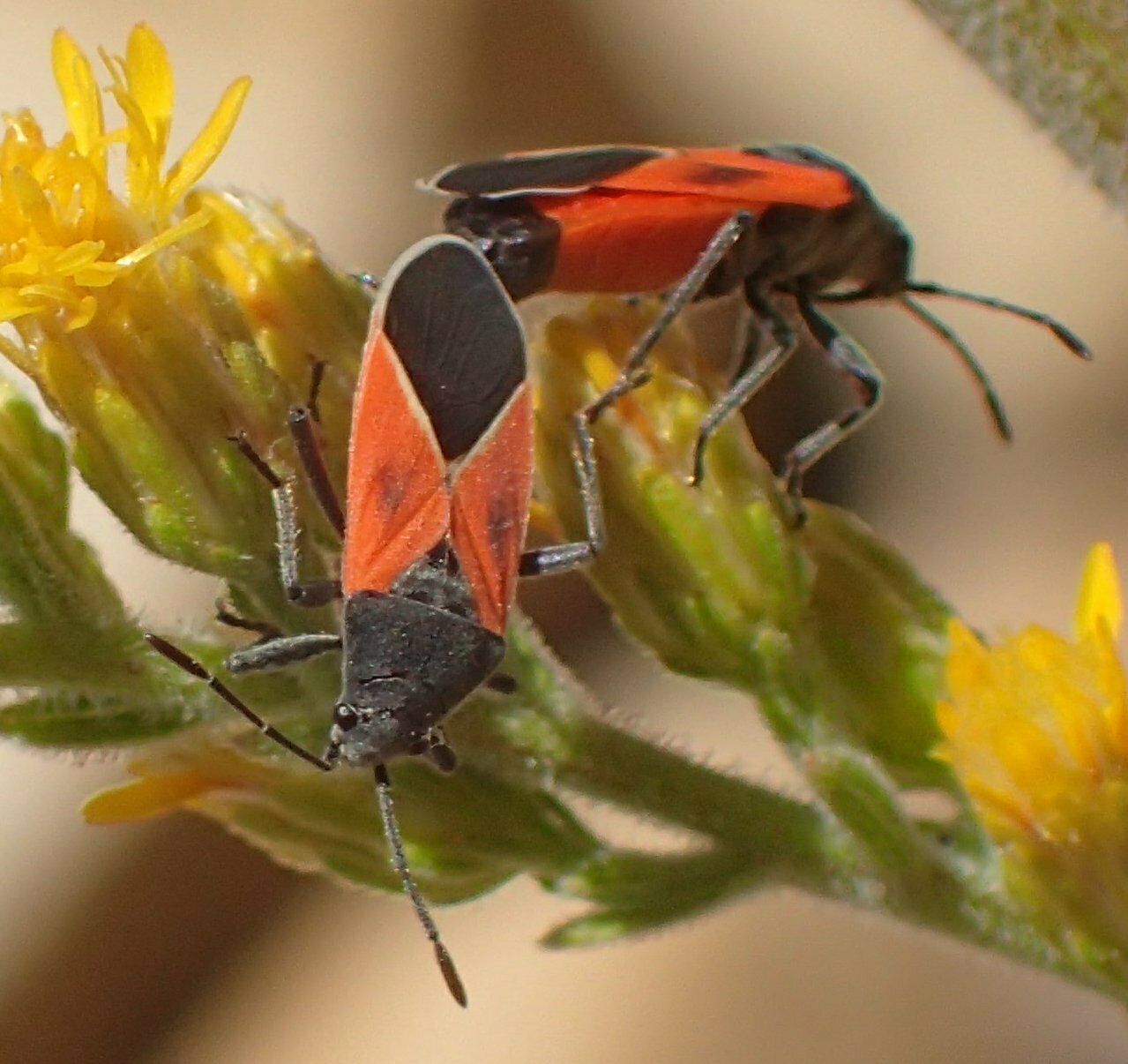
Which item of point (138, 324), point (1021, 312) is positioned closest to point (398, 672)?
point (138, 324)

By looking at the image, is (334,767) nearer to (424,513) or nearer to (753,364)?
(424,513)

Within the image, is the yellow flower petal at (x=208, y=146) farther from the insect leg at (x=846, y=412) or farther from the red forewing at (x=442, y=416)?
the insect leg at (x=846, y=412)

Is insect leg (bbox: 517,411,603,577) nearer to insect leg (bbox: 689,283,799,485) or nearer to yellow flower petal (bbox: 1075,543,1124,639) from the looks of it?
insect leg (bbox: 689,283,799,485)

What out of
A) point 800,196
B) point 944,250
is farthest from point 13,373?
point 944,250

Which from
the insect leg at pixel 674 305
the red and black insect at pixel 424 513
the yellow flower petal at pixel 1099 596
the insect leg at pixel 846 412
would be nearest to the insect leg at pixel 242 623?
the red and black insect at pixel 424 513

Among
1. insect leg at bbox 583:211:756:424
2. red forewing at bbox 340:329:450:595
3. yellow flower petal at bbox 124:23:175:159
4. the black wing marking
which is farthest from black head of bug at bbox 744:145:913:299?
yellow flower petal at bbox 124:23:175:159
